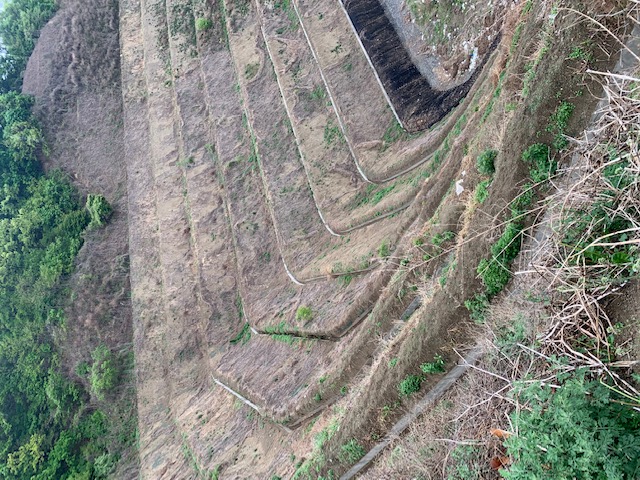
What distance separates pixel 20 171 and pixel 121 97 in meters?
5.07

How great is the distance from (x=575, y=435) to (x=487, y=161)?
12.3ft

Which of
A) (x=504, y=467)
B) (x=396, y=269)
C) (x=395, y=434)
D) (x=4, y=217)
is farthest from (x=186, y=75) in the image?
(x=504, y=467)

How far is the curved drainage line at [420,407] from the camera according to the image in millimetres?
6439

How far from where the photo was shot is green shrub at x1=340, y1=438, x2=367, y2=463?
7.73 m

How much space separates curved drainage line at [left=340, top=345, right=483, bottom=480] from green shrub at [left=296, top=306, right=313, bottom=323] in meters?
3.62

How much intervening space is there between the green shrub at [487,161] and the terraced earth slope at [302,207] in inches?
5.0

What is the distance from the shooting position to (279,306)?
1238 centimetres

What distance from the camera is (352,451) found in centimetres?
779

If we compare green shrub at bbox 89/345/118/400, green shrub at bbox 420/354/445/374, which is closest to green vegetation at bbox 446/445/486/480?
green shrub at bbox 420/354/445/374

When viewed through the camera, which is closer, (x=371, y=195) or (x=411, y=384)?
(x=411, y=384)

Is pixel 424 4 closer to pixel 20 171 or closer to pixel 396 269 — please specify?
pixel 396 269

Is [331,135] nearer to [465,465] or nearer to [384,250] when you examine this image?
[384,250]

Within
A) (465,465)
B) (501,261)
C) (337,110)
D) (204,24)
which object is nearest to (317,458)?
(465,465)

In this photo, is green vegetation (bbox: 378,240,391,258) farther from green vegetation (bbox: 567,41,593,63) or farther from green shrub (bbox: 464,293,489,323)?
green vegetation (bbox: 567,41,593,63)
